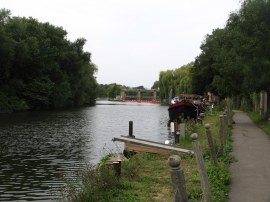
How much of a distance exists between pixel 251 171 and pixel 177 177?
22.2 feet

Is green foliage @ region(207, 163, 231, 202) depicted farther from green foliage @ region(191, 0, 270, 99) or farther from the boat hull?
the boat hull

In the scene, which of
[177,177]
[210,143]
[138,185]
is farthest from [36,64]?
[177,177]

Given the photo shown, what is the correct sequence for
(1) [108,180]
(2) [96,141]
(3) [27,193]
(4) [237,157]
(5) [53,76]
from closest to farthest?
(1) [108,180]
(3) [27,193]
(4) [237,157]
(2) [96,141]
(5) [53,76]

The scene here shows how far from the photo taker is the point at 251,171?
11773 mm

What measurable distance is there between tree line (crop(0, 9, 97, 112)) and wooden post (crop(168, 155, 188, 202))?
5743 cm

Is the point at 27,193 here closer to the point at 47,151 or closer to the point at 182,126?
the point at 47,151

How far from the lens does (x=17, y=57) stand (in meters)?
66.7

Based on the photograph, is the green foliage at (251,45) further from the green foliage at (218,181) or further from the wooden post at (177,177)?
the wooden post at (177,177)

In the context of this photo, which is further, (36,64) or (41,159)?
(36,64)

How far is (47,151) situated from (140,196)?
41.7 ft

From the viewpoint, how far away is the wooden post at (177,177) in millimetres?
5512

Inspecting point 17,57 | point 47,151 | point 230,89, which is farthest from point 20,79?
point 47,151

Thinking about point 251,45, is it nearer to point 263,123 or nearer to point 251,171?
point 263,123

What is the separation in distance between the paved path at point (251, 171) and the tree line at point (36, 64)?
160 ft
